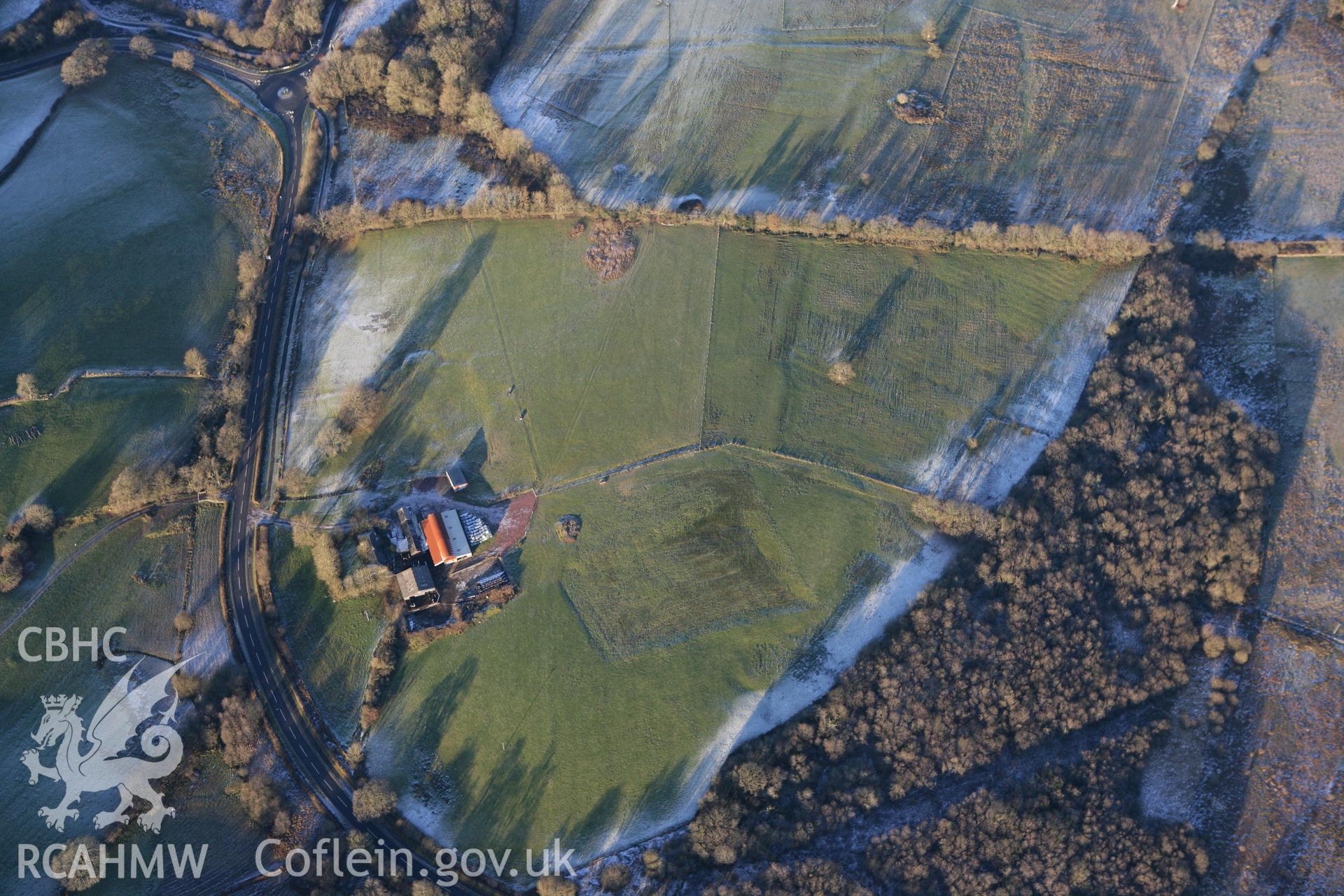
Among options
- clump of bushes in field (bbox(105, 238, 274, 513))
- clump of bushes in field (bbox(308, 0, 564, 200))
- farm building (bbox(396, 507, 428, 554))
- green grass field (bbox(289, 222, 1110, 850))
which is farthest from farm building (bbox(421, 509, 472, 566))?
clump of bushes in field (bbox(308, 0, 564, 200))

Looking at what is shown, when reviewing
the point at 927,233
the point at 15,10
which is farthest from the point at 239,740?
the point at 15,10

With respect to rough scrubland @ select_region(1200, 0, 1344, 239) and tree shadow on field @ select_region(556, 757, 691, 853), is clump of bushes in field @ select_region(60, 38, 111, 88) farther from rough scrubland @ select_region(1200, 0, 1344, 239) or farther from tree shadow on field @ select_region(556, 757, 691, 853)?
rough scrubland @ select_region(1200, 0, 1344, 239)

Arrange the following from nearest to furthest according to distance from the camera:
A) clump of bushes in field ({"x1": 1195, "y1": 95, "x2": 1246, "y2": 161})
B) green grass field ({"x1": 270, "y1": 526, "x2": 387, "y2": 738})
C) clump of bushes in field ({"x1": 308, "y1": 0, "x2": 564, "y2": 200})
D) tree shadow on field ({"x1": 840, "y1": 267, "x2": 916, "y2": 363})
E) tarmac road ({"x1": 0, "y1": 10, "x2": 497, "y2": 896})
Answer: tarmac road ({"x1": 0, "y1": 10, "x2": 497, "y2": 896})
green grass field ({"x1": 270, "y1": 526, "x2": 387, "y2": 738})
tree shadow on field ({"x1": 840, "y1": 267, "x2": 916, "y2": 363})
clump of bushes in field ({"x1": 1195, "y1": 95, "x2": 1246, "y2": 161})
clump of bushes in field ({"x1": 308, "y1": 0, "x2": 564, "y2": 200})

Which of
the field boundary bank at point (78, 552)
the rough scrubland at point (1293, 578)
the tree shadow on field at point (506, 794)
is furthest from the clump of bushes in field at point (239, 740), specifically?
the rough scrubland at point (1293, 578)

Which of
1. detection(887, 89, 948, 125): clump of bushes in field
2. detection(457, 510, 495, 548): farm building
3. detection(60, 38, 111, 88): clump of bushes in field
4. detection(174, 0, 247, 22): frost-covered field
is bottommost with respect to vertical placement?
detection(457, 510, 495, 548): farm building

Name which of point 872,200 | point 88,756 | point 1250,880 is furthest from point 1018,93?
point 88,756

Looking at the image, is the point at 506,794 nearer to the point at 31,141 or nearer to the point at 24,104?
the point at 31,141

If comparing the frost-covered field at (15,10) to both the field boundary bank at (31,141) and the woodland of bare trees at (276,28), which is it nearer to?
the field boundary bank at (31,141)
